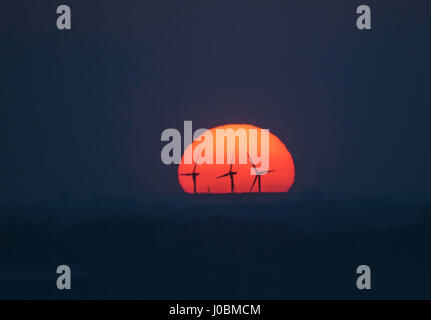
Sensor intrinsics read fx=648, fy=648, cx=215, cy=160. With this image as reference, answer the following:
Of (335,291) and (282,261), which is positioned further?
(282,261)

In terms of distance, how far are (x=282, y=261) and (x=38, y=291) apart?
23319 mm

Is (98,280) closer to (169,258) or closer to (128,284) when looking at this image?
(128,284)

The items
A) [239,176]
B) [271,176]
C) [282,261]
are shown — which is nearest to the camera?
[271,176]

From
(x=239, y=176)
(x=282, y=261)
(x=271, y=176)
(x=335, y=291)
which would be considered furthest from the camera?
(x=239, y=176)

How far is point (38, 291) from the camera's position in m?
57.8

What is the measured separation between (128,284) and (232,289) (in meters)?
10.4

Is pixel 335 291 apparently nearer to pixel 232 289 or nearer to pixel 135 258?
pixel 232 289

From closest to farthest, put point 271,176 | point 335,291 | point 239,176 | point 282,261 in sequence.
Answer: point 335,291
point 271,176
point 282,261
point 239,176
